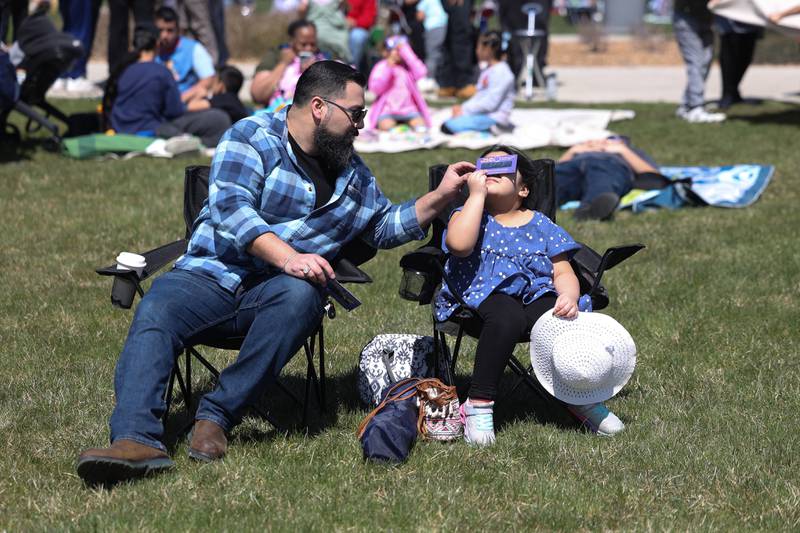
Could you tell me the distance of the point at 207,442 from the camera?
13.7ft

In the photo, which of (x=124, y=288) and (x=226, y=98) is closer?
(x=124, y=288)

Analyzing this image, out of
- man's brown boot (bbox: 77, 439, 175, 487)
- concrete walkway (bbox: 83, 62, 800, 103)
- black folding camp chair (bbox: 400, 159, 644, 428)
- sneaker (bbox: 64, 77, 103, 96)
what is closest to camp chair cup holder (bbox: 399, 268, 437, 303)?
black folding camp chair (bbox: 400, 159, 644, 428)

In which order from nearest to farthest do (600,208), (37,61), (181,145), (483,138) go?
(600,208) < (181,145) < (37,61) < (483,138)

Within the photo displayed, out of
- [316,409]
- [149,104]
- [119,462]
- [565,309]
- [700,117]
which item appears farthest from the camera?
[700,117]

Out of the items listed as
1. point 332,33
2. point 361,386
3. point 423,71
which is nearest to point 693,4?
point 423,71

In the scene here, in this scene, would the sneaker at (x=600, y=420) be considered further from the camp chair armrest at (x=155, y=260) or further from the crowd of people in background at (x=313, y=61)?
the crowd of people in background at (x=313, y=61)

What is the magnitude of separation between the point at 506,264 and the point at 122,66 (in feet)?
23.5

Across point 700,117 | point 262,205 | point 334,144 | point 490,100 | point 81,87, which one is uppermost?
point 334,144

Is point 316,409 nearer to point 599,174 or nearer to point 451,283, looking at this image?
point 451,283

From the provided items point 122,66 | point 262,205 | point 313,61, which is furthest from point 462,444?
point 122,66

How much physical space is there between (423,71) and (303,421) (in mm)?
9009

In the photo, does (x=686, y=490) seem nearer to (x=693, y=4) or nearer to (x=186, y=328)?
(x=186, y=328)

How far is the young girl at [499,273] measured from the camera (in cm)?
446

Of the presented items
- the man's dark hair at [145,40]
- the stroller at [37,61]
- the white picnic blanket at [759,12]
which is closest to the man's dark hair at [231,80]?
the man's dark hair at [145,40]
